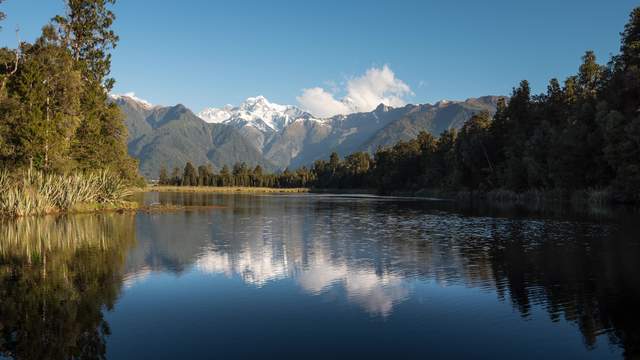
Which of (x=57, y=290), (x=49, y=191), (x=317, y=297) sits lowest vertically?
(x=317, y=297)

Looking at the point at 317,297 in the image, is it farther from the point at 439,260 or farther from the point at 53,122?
the point at 53,122

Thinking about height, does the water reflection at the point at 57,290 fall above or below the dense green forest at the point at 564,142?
below

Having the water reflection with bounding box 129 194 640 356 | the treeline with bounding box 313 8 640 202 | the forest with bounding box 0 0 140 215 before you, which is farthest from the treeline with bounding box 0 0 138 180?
the treeline with bounding box 313 8 640 202

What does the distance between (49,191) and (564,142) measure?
87.1 meters

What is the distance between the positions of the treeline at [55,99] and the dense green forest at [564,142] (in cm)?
7678

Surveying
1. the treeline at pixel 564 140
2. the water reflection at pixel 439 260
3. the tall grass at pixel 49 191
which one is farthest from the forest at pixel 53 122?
the treeline at pixel 564 140

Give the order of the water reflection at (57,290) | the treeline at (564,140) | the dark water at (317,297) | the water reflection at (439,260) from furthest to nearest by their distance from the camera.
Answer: the treeline at (564,140) < the water reflection at (439,260) < the dark water at (317,297) < the water reflection at (57,290)

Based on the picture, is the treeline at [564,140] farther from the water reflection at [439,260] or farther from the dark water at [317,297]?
the dark water at [317,297]

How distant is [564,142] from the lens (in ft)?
324

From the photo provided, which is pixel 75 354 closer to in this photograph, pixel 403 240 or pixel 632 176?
pixel 403 240

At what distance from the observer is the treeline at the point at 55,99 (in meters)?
55.1

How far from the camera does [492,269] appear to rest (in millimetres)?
27969

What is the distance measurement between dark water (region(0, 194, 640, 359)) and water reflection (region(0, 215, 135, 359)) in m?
0.07

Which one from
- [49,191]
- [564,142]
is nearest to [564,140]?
[564,142]
